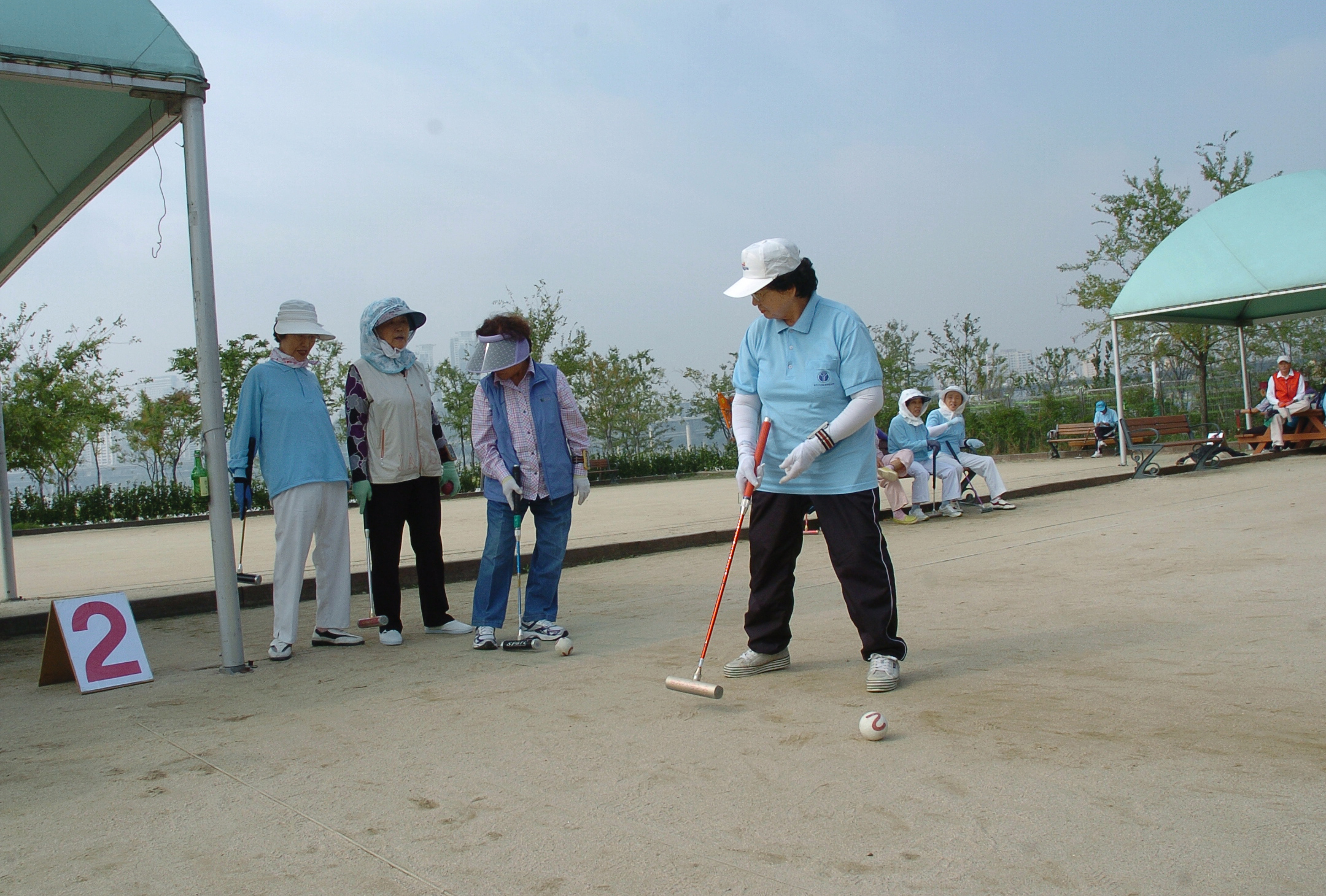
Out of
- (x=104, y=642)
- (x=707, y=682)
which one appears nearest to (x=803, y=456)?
(x=707, y=682)

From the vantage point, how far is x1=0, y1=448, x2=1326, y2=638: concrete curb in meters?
6.31

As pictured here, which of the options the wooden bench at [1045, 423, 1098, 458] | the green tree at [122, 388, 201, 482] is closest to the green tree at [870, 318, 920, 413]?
the wooden bench at [1045, 423, 1098, 458]

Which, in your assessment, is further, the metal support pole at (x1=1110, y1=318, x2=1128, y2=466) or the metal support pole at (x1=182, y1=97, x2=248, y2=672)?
the metal support pole at (x1=1110, y1=318, x2=1128, y2=466)

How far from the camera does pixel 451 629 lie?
5574mm

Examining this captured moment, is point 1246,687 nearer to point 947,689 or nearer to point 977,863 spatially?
point 947,689

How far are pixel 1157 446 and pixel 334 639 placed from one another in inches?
484

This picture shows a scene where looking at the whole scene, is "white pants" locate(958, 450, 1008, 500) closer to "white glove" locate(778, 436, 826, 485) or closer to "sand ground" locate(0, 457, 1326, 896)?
"sand ground" locate(0, 457, 1326, 896)

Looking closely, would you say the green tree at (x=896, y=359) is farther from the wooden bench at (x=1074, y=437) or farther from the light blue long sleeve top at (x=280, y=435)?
the light blue long sleeve top at (x=280, y=435)

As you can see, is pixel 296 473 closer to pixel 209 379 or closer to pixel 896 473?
pixel 209 379

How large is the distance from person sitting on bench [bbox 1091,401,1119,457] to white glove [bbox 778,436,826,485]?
19.0 meters

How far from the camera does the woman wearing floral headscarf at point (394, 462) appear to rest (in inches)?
214

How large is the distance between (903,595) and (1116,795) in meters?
3.35

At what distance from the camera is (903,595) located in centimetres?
581

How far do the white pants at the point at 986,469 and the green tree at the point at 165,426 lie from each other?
22064 mm
